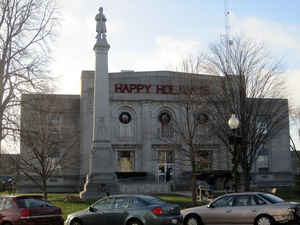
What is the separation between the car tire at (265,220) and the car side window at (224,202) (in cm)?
126

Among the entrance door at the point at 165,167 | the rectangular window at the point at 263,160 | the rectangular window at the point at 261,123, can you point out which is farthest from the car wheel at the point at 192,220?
the rectangular window at the point at 263,160

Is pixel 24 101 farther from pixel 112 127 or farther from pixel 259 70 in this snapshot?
pixel 112 127

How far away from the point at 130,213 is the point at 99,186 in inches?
751


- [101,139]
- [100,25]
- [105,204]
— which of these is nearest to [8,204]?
[105,204]

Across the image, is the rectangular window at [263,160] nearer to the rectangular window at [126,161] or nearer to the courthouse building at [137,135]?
the courthouse building at [137,135]

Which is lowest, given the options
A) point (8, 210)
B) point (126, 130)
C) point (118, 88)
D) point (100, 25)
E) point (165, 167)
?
point (8, 210)

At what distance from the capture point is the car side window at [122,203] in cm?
1511

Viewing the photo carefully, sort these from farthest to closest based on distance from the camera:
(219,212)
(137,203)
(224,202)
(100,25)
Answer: (100,25)
(224,202)
(219,212)
(137,203)

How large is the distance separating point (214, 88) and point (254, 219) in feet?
45.2

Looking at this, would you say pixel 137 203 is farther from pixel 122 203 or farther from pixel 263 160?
pixel 263 160

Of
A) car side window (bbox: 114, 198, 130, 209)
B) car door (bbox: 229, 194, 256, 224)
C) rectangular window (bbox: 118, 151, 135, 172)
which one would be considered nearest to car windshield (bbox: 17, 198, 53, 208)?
car side window (bbox: 114, 198, 130, 209)

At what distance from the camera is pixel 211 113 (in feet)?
94.3

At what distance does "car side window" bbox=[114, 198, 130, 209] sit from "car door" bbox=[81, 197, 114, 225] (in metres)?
0.23

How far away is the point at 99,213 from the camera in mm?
15492
